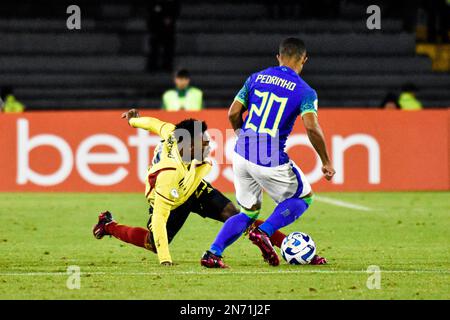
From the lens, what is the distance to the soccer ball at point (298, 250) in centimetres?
937

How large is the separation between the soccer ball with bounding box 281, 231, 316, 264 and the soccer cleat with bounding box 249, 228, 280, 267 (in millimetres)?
184

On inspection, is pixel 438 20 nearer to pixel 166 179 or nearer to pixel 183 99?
pixel 183 99

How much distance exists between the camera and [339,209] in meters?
14.9

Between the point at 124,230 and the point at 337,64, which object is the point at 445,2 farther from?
the point at 124,230

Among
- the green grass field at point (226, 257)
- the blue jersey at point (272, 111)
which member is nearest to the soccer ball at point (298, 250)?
the green grass field at point (226, 257)

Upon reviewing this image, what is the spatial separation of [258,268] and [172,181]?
0.98 m

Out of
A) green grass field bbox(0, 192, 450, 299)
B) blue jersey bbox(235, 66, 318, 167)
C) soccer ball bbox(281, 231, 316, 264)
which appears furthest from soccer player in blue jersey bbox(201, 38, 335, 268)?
green grass field bbox(0, 192, 450, 299)

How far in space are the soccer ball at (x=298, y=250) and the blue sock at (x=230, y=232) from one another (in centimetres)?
49

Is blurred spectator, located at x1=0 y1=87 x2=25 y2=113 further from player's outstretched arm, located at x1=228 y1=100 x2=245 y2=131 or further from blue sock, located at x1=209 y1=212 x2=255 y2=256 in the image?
blue sock, located at x1=209 y1=212 x2=255 y2=256

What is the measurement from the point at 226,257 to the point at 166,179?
43.6 inches

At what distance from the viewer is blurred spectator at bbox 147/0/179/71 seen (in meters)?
23.4

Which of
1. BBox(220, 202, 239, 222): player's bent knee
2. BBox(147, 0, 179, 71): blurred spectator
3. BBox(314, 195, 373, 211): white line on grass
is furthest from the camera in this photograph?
BBox(147, 0, 179, 71): blurred spectator

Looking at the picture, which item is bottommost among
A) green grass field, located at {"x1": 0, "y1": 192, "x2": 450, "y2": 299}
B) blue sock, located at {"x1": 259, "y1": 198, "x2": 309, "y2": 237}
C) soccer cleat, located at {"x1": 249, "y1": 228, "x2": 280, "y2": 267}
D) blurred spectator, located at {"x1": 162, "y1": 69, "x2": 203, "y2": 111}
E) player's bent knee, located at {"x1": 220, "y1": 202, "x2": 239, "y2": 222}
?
green grass field, located at {"x1": 0, "y1": 192, "x2": 450, "y2": 299}

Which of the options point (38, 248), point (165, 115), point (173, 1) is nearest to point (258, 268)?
point (38, 248)
